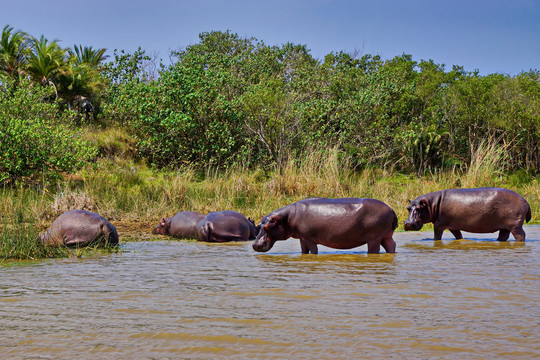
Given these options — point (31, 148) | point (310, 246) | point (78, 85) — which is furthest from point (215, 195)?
point (78, 85)

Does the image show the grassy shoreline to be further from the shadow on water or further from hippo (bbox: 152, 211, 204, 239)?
the shadow on water

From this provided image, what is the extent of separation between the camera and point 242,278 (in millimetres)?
5113

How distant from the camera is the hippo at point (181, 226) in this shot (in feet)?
30.8

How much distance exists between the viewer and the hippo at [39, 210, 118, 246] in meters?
7.41

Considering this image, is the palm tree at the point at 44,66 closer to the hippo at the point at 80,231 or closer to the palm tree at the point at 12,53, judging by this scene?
the palm tree at the point at 12,53

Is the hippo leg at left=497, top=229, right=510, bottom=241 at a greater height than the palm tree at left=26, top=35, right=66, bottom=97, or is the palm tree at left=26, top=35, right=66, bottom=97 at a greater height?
the palm tree at left=26, top=35, right=66, bottom=97

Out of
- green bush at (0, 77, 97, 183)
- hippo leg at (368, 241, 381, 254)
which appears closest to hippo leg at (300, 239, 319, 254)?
hippo leg at (368, 241, 381, 254)

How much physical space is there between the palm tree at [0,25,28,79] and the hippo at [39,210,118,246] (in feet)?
83.6

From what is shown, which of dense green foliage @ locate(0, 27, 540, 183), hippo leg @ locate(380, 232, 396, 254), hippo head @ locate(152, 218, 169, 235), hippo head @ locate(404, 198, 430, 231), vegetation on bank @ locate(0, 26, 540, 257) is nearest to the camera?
hippo leg @ locate(380, 232, 396, 254)

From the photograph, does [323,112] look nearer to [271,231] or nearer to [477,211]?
[477,211]

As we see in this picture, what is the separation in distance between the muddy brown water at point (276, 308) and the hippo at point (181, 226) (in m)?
2.86

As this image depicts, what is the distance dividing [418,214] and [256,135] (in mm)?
12067

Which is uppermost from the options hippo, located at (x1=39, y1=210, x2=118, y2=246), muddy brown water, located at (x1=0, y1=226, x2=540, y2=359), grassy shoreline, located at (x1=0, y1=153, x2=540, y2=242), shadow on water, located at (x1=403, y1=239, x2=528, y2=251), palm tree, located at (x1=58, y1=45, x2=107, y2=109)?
palm tree, located at (x1=58, y1=45, x2=107, y2=109)

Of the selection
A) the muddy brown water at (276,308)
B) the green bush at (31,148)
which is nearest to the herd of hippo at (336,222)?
the muddy brown water at (276,308)
